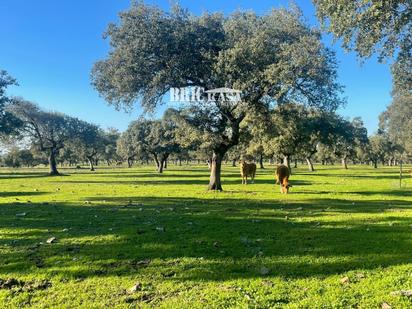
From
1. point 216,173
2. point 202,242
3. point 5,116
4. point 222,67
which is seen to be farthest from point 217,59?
point 5,116

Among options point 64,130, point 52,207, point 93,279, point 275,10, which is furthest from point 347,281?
point 64,130

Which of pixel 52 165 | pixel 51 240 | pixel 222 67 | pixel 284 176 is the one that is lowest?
pixel 51 240

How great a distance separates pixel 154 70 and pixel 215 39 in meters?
3.86

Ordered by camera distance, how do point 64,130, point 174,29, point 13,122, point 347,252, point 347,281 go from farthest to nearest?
point 64,130, point 13,122, point 174,29, point 347,252, point 347,281

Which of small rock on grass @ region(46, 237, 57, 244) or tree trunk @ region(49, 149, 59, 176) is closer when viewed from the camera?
small rock on grass @ region(46, 237, 57, 244)

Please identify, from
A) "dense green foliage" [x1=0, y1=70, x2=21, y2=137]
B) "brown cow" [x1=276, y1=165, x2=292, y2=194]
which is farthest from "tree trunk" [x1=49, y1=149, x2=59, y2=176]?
"brown cow" [x1=276, y1=165, x2=292, y2=194]

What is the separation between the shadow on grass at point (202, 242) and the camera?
262 inches

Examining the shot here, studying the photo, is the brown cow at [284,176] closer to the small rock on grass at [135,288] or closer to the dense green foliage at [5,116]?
the small rock on grass at [135,288]

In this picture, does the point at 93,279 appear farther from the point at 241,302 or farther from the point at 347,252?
the point at 347,252

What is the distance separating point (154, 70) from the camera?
2188 centimetres

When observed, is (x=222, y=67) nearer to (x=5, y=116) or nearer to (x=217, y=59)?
(x=217, y=59)

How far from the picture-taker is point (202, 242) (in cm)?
860

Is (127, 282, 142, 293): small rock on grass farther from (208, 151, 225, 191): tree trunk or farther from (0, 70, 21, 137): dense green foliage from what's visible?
(0, 70, 21, 137): dense green foliage

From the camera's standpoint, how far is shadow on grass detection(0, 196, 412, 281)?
6652 mm
